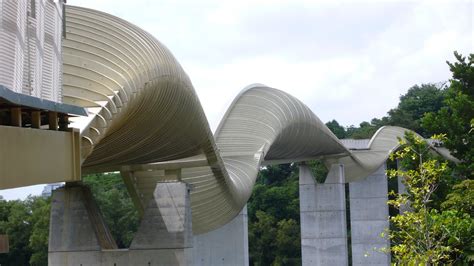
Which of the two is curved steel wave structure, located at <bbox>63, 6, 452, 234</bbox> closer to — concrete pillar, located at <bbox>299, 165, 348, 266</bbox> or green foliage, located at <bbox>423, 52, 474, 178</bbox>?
concrete pillar, located at <bbox>299, 165, 348, 266</bbox>

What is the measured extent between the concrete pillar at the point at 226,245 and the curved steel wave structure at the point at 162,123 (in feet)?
11.4

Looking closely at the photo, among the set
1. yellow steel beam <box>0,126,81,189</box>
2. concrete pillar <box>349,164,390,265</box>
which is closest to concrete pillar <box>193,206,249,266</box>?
concrete pillar <box>349,164,390,265</box>

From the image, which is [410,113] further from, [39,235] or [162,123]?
[162,123]

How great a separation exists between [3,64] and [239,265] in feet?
104

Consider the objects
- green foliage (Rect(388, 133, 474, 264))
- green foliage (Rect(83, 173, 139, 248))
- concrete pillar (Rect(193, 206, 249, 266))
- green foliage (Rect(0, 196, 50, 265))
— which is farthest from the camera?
green foliage (Rect(83, 173, 139, 248))

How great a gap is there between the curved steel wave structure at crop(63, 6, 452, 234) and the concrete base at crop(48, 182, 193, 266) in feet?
3.43

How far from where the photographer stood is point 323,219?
149ft

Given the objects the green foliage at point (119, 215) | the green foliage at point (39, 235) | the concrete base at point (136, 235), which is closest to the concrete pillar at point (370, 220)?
the green foliage at point (119, 215)

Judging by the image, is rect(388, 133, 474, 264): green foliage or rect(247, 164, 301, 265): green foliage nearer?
rect(388, 133, 474, 264): green foliage

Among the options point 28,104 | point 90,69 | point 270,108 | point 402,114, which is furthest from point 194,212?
point 402,114

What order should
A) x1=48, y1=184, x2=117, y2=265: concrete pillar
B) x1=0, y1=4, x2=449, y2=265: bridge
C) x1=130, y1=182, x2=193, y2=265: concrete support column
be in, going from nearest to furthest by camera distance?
x1=0, y1=4, x2=449, y2=265: bridge → x1=130, y1=182, x2=193, y2=265: concrete support column → x1=48, y1=184, x2=117, y2=265: concrete pillar

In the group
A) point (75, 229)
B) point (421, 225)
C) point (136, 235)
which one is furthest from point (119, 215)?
point (421, 225)

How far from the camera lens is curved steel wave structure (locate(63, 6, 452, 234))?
16438 millimetres

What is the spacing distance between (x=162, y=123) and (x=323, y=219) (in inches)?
986
